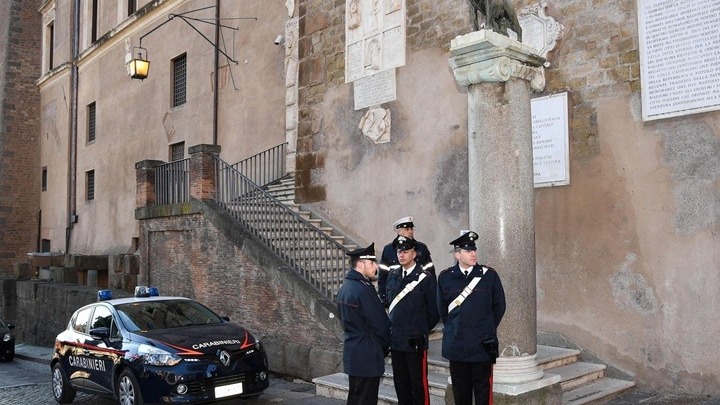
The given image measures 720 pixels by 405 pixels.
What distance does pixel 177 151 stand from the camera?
20156 millimetres

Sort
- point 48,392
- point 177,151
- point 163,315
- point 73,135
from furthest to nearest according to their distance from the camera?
point 73,135, point 177,151, point 48,392, point 163,315

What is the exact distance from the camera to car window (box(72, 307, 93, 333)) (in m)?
9.98

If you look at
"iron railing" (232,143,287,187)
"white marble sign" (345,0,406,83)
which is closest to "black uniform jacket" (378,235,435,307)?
"white marble sign" (345,0,406,83)

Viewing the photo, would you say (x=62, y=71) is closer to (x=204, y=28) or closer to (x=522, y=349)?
(x=204, y=28)

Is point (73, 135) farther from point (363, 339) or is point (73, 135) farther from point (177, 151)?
point (363, 339)

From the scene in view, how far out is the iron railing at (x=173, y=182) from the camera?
46.7 feet

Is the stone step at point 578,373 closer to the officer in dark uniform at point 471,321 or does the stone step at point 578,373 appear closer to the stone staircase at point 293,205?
the officer in dark uniform at point 471,321

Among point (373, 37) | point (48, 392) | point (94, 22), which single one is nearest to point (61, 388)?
point (48, 392)

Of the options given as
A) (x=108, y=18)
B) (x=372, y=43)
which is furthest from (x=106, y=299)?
(x=108, y=18)

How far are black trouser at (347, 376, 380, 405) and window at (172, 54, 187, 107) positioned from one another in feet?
48.7

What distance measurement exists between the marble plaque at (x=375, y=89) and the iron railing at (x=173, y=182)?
11.7 ft

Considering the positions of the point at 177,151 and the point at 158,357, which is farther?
the point at 177,151

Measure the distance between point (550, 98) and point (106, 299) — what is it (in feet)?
22.9

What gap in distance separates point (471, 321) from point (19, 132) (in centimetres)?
2665
